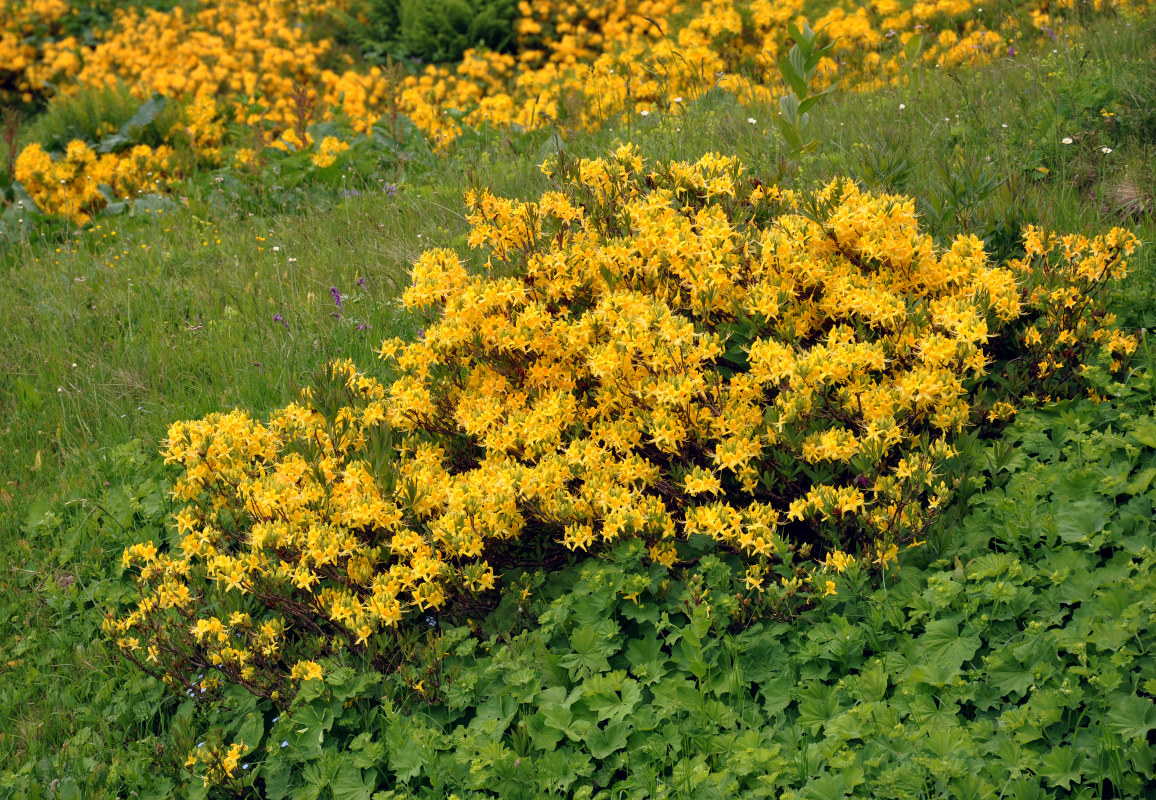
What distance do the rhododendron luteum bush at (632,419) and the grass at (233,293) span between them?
349 millimetres

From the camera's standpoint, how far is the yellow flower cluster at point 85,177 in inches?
297

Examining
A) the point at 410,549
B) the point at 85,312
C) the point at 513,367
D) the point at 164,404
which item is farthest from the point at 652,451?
the point at 85,312

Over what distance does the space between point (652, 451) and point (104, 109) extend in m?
7.85

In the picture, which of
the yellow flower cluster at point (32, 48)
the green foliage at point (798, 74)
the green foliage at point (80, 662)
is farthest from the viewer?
the yellow flower cluster at point (32, 48)

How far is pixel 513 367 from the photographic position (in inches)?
137

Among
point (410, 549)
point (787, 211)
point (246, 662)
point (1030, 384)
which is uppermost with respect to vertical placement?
point (787, 211)

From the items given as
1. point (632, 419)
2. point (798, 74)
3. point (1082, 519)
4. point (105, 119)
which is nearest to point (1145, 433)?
point (1082, 519)

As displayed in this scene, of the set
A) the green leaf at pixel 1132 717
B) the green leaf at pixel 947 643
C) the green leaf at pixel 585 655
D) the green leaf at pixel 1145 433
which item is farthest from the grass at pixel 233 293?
the green leaf at pixel 1132 717

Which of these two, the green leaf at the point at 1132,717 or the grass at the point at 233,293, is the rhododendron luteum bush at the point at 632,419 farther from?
the green leaf at the point at 1132,717

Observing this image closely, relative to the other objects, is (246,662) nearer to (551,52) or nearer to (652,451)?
(652,451)

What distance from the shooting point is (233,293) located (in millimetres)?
5445

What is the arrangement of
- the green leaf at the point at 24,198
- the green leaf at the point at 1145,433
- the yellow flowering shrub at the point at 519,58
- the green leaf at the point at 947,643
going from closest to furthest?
the green leaf at the point at 947,643, the green leaf at the point at 1145,433, the yellow flowering shrub at the point at 519,58, the green leaf at the point at 24,198

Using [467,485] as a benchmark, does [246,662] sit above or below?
below

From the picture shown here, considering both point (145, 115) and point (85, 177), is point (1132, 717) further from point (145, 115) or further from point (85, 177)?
point (145, 115)
